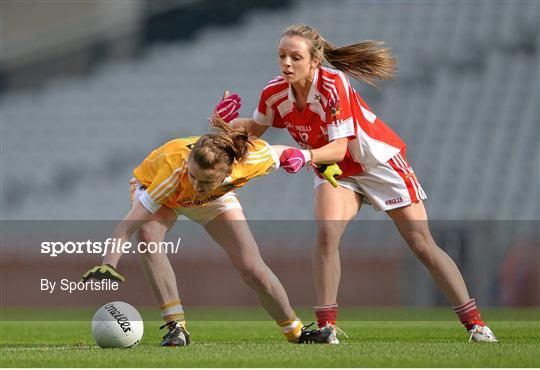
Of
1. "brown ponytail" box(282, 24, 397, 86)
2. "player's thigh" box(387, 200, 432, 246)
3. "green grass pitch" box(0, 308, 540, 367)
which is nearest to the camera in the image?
"green grass pitch" box(0, 308, 540, 367)

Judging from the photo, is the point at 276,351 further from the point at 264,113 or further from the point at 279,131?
the point at 279,131

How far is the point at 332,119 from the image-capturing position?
6.33 m

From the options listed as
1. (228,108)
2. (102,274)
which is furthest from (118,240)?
(228,108)

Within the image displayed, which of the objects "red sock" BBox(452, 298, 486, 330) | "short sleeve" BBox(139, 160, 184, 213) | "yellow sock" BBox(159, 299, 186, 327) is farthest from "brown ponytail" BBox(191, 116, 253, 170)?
"red sock" BBox(452, 298, 486, 330)

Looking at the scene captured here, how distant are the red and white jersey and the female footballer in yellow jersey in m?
0.54

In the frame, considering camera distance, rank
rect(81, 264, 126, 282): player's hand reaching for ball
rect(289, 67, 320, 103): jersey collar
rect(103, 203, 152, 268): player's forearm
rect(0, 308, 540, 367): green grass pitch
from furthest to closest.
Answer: rect(289, 67, 320, 103): jersey collar → rect(103, 203, 152, 268): player's forearm → rect(81, 264, 126, 282): player's hand reaching for ball → rect(0, 308, 540, 367): green grass pitch

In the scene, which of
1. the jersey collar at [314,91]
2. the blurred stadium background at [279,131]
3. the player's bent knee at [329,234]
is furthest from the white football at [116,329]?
the blurred stadium background at [279,131]

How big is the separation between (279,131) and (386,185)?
10927 millimetres

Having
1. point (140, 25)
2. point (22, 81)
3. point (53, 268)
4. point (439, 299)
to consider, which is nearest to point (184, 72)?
point (140, 25)

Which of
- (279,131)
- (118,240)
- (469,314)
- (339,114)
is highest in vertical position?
(339,114)

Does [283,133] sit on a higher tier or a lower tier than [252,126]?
lower

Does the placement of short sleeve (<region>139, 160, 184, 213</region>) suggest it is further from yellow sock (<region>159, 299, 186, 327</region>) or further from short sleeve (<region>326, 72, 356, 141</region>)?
short sleeve (<region>326, 72, 356, 141</region>)

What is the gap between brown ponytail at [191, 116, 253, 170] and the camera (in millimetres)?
5457

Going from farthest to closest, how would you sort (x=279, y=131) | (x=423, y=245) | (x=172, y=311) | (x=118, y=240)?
(x=279, y=131)
(x=423, y=245)
(x=172, y=311)
(x=118, y=240)
